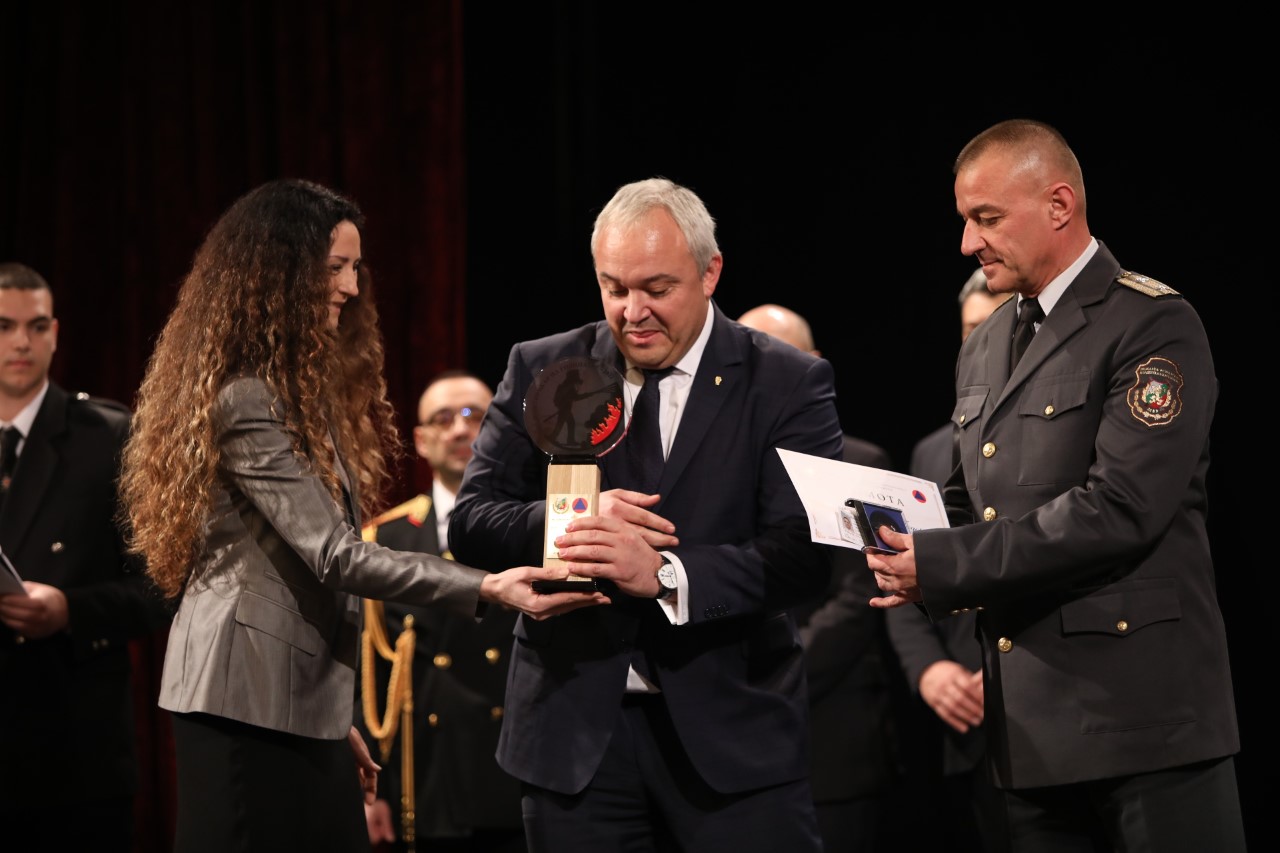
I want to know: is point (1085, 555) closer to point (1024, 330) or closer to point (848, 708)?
point (1024, 330)

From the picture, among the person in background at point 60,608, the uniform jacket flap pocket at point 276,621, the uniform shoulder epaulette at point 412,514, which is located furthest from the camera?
the uniform shoulder epaulette at point 412,514

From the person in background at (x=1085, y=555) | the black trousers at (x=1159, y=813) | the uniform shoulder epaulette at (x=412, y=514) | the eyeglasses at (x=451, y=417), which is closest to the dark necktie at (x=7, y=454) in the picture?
the uniform shoulder epaulette at (x=412, y=514)

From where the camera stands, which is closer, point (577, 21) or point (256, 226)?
point (256, 226)

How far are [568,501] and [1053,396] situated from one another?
2.89 ft

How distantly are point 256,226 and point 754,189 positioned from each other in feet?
8.67

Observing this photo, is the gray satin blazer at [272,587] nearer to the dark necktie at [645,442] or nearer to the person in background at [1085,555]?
the dark necktie at [645,442]

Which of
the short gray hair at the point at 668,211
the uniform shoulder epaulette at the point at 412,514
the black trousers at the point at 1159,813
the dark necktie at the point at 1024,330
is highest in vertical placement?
the short gray hair at the point at 668,211

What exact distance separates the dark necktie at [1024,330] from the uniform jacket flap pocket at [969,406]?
0.24 feet

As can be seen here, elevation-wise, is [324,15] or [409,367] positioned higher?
[324,15]

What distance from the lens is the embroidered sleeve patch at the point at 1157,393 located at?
2.26m

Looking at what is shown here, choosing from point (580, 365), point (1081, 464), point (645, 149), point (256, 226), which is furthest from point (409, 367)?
point (1081, 464)

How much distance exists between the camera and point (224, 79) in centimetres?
543

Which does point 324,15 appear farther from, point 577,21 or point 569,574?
point 569,574

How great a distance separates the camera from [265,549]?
2.51m
